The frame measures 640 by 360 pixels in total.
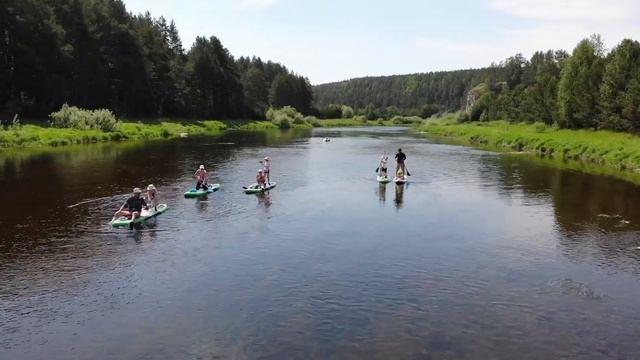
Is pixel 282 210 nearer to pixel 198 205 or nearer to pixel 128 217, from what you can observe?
pixel 198 205

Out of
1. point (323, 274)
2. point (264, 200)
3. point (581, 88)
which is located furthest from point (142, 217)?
point (581, 88)

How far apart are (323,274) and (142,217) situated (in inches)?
500

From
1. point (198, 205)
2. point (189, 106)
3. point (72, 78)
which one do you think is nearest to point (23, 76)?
point (72, 78)

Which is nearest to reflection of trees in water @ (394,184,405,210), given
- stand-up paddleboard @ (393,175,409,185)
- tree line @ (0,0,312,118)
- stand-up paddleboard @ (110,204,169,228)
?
stand-up paddleboard @ (393,175,409,185)

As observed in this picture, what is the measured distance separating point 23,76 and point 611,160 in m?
83.6

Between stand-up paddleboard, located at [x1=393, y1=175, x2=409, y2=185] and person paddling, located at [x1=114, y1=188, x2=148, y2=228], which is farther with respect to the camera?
stand-up paddleboard, located at [x1=393, y1=175, x2=409, y2=185]

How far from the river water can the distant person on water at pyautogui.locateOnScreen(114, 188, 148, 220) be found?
103 cm

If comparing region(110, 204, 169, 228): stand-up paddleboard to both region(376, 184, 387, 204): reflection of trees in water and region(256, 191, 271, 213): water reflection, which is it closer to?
region(256, 191, 271, 213): water reflection

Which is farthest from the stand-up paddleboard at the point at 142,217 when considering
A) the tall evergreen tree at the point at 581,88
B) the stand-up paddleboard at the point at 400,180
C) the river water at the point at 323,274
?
the tall evergreen tree at the point at 581,88

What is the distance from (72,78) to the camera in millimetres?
103812

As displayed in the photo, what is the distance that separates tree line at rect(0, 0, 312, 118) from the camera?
3551 inches

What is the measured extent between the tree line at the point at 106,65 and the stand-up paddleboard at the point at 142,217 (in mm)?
64817

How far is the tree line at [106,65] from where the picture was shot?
90.2 metres

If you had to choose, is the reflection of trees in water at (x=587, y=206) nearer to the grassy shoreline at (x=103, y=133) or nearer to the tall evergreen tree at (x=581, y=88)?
the tall evergreen tree at (x=581, y=88)
